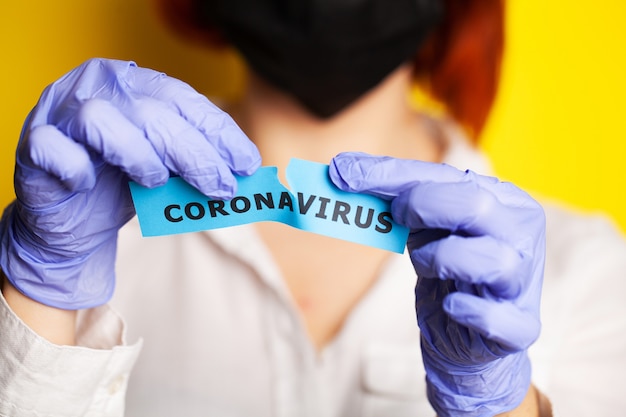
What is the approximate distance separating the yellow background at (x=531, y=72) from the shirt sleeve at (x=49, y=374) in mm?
1194

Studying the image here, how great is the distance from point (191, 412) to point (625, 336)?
90 centimetres

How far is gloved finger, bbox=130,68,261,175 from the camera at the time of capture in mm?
917

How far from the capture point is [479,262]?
2.86 ft

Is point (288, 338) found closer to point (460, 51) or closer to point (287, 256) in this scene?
point (287, 256)

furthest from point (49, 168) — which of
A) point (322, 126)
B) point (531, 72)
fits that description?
point (531, 72)

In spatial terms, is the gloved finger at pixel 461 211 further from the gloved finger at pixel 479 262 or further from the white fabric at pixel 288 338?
the white fabric at pixel 288 338

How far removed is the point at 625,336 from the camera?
1.37 metres

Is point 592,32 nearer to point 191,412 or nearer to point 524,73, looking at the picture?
point 524,73

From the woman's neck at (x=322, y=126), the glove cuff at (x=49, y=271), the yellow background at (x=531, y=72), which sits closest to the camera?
the glove cuff at (x=49, y=271)

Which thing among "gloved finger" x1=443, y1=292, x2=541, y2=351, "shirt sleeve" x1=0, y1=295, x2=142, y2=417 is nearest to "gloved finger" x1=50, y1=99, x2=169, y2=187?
"shirt sleeve" x1=0, y1=295, x2=142, y2=417

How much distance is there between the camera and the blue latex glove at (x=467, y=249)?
88cm

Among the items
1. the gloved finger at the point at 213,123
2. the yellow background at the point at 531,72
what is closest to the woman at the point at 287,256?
the gloved finger at the point at 213,123

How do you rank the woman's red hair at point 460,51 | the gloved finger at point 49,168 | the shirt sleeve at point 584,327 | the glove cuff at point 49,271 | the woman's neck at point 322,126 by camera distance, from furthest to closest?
the woman's red hair at point 460,51, the woman's neck at point 322,126, the shirt sleeve at point 584,327, the glove cuff at point 49,271, the gloved finger at point 49,168

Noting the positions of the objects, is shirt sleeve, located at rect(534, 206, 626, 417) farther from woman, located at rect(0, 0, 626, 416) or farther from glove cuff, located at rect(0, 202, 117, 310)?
glove cuff, located at rect(0, 202, 117, 310)
